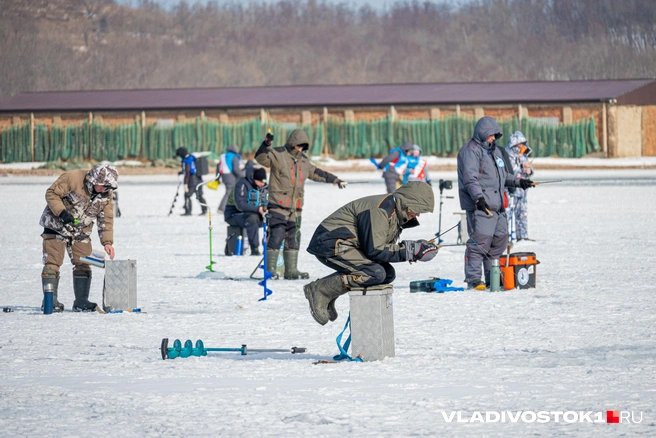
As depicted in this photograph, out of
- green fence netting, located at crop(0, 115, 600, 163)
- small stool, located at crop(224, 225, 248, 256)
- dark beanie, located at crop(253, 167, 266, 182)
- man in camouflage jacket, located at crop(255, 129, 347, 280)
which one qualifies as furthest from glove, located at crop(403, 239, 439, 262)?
green fence netting, located at crop(0, 115, 600, 163)

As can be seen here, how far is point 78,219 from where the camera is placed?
38.2ft

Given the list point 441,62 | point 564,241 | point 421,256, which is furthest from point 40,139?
point 441,62

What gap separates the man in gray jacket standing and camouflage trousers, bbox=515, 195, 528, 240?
551 centimetres

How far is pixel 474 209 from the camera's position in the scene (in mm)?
13109

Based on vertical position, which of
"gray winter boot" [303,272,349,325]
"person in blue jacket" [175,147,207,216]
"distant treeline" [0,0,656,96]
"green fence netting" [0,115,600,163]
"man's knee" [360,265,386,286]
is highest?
"distant treeline" [0,0,656,96]

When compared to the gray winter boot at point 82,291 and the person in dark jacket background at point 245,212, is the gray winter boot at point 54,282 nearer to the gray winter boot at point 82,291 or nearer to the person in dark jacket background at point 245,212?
the gray winter boot at point 82,291

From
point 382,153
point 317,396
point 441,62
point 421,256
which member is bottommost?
point 317,396

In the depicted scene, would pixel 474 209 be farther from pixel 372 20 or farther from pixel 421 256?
pixel 372 20

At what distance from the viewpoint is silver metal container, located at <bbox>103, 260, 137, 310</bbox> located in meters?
11.8

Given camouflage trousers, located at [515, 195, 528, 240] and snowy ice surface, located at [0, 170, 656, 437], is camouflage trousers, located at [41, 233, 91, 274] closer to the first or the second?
snowy ice surface, located at [0, 170, 656, 437]

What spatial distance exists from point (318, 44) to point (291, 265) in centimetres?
12179

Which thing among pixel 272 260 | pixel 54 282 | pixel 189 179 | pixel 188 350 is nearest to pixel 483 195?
pixel 272 260

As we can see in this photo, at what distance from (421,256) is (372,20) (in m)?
136

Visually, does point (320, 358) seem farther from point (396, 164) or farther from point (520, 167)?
point (396, 164)
